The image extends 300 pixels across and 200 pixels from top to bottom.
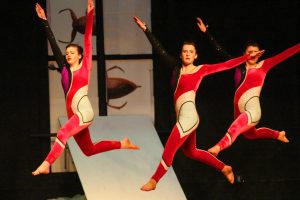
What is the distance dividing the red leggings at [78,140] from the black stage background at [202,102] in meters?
1.84

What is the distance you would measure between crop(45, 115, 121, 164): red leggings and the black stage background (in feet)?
6.04

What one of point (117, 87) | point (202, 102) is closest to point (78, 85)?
point (117, 87)

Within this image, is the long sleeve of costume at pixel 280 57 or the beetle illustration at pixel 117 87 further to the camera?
the beetle illustration at pixel 117 87

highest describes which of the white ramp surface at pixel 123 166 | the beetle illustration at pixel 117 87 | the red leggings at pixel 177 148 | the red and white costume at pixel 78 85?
the red and white costume at pixel 78 85

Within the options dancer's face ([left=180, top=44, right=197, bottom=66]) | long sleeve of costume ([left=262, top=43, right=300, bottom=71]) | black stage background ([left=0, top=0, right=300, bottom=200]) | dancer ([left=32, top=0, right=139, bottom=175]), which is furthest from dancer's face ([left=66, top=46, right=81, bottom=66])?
black stage background ([left=0, top=0, right=300, bottom=200])

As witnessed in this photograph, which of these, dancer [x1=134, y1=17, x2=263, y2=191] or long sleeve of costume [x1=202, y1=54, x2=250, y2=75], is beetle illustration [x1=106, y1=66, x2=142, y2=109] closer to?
dancer [x1=134, y1=17, x2=263, y2=191]

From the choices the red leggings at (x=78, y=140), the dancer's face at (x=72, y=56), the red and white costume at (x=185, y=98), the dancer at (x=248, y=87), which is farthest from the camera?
the dancer at (x=248, y=87)

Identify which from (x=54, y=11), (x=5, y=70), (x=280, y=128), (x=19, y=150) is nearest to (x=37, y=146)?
(x=19, y=150)

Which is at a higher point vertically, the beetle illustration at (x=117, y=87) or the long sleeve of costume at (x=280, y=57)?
the long sleeve of costume at (x=280, y=57)

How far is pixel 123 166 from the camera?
267 inches

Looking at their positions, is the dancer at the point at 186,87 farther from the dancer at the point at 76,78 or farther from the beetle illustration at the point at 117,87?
the beetle illustration at the point at 117,87

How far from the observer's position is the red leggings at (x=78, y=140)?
206 inches

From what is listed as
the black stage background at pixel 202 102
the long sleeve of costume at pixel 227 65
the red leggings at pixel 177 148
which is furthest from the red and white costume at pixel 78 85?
the black stage background at pixel 202 102

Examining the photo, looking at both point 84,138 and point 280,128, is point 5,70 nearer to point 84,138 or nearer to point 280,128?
point 84,138
